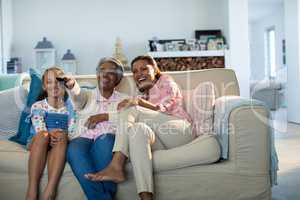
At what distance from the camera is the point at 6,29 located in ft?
20.3

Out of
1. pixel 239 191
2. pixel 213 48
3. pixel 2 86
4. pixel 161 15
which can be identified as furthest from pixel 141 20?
pixel 239 191

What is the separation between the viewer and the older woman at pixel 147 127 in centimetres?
189

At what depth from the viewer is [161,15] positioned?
6488mm

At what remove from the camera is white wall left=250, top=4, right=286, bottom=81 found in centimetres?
955

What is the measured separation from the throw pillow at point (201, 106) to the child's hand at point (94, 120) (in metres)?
0.53

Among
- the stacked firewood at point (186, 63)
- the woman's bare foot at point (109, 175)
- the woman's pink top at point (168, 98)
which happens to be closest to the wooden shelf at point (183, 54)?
the stacked firewood at point (186, 63)

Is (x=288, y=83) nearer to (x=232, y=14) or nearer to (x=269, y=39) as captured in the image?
(x=232, y=14)

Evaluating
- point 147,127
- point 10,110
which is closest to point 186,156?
point 147,127

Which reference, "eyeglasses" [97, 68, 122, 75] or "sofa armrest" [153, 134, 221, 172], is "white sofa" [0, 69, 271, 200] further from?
"eyeglasses" [97, 68, 122, 75]

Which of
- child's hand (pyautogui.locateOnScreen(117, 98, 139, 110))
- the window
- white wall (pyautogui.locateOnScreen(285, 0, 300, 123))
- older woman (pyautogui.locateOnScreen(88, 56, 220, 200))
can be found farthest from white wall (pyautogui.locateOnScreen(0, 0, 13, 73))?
the window

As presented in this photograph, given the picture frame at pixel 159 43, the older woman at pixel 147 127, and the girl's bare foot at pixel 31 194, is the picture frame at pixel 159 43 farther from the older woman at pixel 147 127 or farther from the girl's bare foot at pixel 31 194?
the girl's bare foot at pixel 31 194

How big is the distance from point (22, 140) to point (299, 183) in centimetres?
185

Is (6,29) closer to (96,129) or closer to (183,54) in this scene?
(183,54)

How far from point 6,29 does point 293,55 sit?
4.61m
